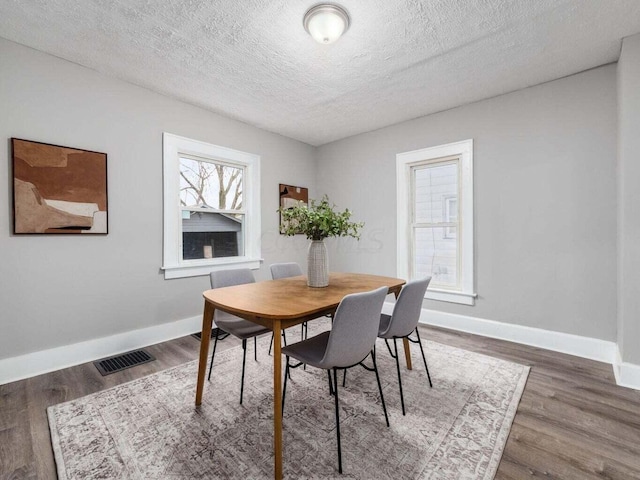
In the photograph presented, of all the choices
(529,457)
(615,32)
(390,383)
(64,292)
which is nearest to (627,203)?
(615,32)

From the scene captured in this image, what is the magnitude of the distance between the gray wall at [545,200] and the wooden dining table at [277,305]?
1.53 metres

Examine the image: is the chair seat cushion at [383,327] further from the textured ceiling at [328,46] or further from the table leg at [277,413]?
the textured ceiling at [328,46]

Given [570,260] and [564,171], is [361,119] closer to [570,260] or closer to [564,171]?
[564,171]

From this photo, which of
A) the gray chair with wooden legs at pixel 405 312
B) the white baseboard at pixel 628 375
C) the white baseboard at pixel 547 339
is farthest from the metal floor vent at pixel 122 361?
the white baseboard at pixel 628 375

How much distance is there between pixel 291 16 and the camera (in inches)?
76.9

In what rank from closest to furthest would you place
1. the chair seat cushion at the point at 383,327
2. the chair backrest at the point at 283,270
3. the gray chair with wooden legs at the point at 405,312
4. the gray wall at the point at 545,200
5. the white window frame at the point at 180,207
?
1. the gray chair with wooden legs at the point at 405,312
2. the chair seat cushion at the point at 383,327
3. the gray wall at the point at 545,200
4. the chair backrest at the point at 283,270
5. the white window frame at the point at 180,207

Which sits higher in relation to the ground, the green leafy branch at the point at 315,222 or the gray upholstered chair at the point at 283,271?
the green leafy branch at the point at 315,222

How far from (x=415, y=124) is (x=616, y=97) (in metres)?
1.83

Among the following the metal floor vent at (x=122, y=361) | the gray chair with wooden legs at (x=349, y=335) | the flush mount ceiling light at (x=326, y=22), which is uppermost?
the flush mount ceiling light at (x=326, y=22)

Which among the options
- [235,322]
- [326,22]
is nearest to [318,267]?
[235,322]

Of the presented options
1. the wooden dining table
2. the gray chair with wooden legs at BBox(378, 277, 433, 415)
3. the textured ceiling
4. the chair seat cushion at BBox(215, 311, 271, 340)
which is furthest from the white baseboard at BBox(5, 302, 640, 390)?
the textured ceiling

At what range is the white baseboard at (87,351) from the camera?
2297mm

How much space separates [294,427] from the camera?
1772 mm

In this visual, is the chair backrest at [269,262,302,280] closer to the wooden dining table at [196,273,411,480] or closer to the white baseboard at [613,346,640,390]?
the wooden dining table at [196,273,411,480]
